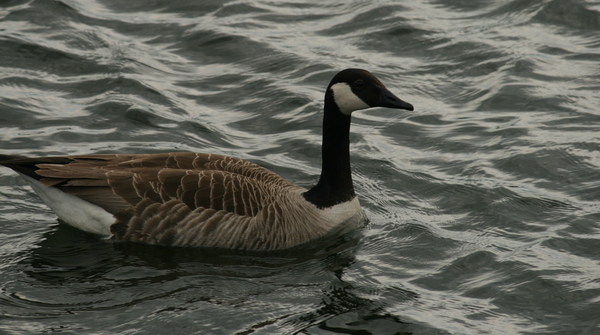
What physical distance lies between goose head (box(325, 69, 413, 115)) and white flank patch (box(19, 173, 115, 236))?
301 cm

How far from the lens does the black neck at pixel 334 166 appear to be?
10.3m

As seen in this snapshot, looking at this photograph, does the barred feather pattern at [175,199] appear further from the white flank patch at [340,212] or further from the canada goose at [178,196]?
the white flank patch at [340,212]

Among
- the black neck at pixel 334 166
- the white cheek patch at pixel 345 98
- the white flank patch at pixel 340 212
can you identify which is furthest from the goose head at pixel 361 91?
the white flank patch at pixel 340 212

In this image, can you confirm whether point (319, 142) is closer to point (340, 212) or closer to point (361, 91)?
point (340, 212)

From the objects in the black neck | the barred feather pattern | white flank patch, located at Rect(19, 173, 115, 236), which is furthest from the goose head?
white flank patch, located at Rect(19, 173, 115, 236)

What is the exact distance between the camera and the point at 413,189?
453 inches

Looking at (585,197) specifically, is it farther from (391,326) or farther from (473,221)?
(391,326)

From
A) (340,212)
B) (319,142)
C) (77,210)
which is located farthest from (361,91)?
(77,210)

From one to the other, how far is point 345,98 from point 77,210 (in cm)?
336

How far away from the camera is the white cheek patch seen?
9.95 metres

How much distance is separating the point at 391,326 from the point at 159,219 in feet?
9.93

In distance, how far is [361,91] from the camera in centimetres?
993

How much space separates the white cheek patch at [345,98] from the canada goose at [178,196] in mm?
12

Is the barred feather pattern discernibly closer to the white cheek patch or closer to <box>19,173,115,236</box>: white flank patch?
<box>19,173,115,236</box>: white flank patch
